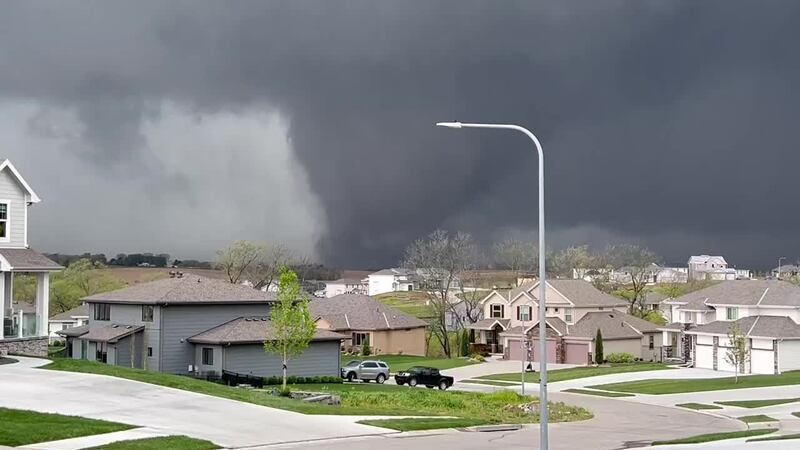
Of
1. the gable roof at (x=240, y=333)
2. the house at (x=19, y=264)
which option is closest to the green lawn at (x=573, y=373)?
the gable roof at (x=240, y=333)

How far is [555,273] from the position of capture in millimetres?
151125

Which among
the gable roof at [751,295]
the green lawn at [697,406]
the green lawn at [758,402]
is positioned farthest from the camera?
the gable roof at [751,295]

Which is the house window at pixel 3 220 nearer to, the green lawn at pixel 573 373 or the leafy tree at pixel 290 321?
the leafy tree at pixel 290 321

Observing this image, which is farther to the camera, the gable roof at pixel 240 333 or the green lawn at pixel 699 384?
the green lawn at pixel 699 384

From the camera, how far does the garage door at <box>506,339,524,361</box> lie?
A: 95312 mm

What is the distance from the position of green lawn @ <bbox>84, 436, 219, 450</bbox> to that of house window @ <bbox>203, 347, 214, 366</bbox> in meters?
30.8

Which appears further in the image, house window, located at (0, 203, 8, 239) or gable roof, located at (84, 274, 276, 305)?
gable roof, located at (84, 274, 276, 305)

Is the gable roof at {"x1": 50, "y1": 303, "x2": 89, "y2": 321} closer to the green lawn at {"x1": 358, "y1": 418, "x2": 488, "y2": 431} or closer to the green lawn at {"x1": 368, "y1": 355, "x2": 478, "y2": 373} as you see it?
the green lawn at {"x1": 368, "y1": 355, "x2": 478, "y2": 373}

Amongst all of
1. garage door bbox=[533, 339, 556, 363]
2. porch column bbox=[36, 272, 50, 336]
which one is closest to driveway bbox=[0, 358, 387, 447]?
porch column bbox=[36, 272, 50, 336]

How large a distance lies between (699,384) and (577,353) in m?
24.2

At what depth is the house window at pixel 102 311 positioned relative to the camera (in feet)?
216

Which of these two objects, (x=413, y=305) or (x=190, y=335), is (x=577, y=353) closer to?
(x=190, y=335)

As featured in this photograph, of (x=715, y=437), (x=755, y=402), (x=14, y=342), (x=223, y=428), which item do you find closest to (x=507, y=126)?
(x=223, y=428)

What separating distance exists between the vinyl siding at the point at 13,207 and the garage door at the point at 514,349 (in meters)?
56.3
